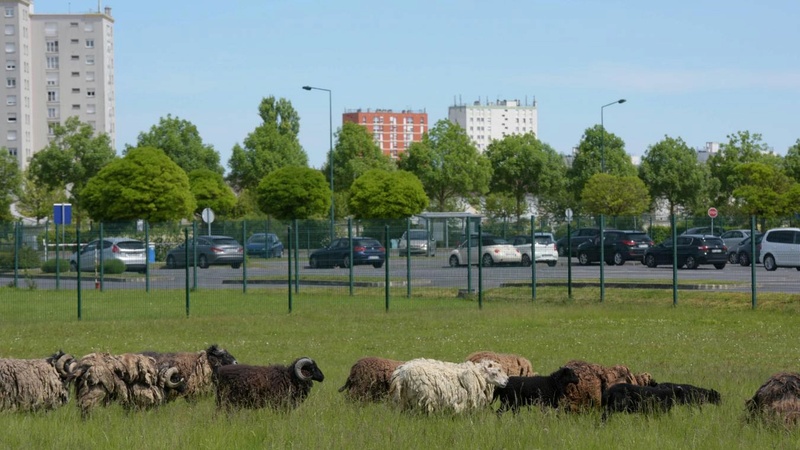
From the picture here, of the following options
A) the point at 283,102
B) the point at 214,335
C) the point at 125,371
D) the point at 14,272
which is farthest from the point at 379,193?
the point at 125,371

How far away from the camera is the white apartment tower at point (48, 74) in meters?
128

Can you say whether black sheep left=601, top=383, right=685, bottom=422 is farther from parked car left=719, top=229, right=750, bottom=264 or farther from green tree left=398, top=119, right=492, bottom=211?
green tree left=398, top=119, right=492, bottom=211

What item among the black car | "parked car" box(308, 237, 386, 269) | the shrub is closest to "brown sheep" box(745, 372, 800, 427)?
"parked car" box(308, 237, 386, 269)

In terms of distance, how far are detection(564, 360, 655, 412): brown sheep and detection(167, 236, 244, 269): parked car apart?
21.1 m

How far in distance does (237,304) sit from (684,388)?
58.4ft

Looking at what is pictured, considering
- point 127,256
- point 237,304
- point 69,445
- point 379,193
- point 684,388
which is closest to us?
point 69,445

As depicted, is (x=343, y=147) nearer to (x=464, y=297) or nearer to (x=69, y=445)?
(x=464, y=297)

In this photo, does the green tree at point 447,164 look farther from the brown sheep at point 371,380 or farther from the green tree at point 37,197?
the brown sheep at point 371,380

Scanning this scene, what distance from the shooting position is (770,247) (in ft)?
132

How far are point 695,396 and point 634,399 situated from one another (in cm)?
81

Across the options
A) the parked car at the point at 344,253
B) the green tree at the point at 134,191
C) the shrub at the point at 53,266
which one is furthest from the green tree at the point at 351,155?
the shrub at the point at 53,266

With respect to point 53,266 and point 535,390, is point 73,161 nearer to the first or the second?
point 53,266

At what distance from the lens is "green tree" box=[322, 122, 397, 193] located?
96375 mm

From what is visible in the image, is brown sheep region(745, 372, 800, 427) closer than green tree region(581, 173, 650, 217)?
Yes
